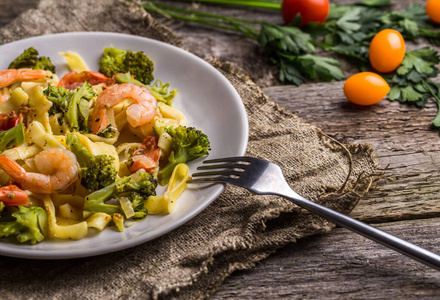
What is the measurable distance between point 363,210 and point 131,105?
80.6 inches

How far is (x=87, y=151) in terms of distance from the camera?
3.47m

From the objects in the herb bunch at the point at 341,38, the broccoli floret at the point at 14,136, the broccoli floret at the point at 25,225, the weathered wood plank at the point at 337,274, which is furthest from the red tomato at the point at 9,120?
the herb bunch at the point at 341,38

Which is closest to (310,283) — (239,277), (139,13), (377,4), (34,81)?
(239,277)

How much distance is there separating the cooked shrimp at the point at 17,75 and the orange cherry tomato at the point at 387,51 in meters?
3.41

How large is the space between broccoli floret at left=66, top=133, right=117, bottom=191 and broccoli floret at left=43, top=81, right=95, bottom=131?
0.43m

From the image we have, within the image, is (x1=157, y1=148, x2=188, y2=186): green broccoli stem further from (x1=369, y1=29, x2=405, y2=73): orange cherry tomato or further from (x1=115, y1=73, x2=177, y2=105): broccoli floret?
(x1=369, y1=29, x2=405, y2=73): orange cherry tomato

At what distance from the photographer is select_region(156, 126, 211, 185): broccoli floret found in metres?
3.62

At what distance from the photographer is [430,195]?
3768 mm

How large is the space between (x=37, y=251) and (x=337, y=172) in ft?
7.86

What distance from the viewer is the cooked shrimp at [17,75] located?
3992 millimetres

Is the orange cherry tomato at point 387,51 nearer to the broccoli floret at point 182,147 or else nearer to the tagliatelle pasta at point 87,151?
the tagliatelle pasta at point 87,151

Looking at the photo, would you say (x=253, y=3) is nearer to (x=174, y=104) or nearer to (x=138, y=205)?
(x=174, y=104)

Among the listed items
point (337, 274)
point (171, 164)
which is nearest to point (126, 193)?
point (171, 164)

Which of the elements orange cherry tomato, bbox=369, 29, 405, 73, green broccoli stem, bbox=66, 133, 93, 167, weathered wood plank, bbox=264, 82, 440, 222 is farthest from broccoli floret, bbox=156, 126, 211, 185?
orange cherry tomato, bbox=369, 29, 405, 73
